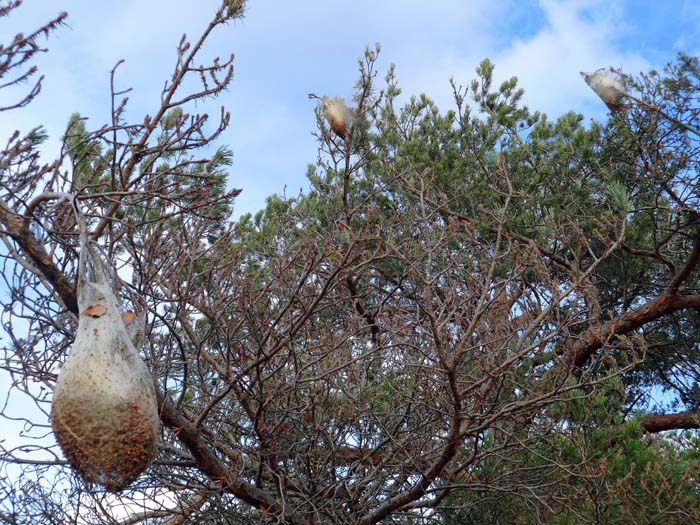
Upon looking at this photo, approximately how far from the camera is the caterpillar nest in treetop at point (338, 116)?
7613 millimetres

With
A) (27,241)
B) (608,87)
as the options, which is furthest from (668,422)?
(27,241)

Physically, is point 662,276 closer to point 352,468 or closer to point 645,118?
point 645,118

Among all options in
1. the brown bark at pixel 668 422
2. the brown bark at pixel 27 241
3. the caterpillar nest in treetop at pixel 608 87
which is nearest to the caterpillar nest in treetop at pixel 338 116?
the caterpillar nest in treetop at pixel 608 87

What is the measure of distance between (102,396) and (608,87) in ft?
20.3

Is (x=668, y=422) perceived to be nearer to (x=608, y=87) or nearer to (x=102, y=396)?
(x=608, y=87)

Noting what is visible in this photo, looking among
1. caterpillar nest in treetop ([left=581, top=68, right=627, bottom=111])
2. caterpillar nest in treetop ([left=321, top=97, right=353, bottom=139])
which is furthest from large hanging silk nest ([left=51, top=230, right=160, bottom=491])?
caterpillar nest in treetop ([left=581, top=68, right=627, bottom=111])

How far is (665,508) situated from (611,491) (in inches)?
26.7

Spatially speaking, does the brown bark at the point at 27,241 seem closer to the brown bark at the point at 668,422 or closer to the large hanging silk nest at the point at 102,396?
the large hanging silk nest at the point at 102,396

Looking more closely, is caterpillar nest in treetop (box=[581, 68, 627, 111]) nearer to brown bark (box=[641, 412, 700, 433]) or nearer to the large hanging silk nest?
brown bark (box=[641, 412, 700, 433])

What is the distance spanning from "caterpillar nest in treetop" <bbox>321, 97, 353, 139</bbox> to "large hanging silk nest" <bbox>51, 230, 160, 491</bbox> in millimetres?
4337

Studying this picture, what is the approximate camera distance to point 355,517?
5.97 m

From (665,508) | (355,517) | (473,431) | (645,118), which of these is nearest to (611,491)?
(665,508)

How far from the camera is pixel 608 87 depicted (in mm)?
8086

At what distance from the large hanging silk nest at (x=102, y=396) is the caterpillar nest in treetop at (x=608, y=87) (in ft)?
19.3
